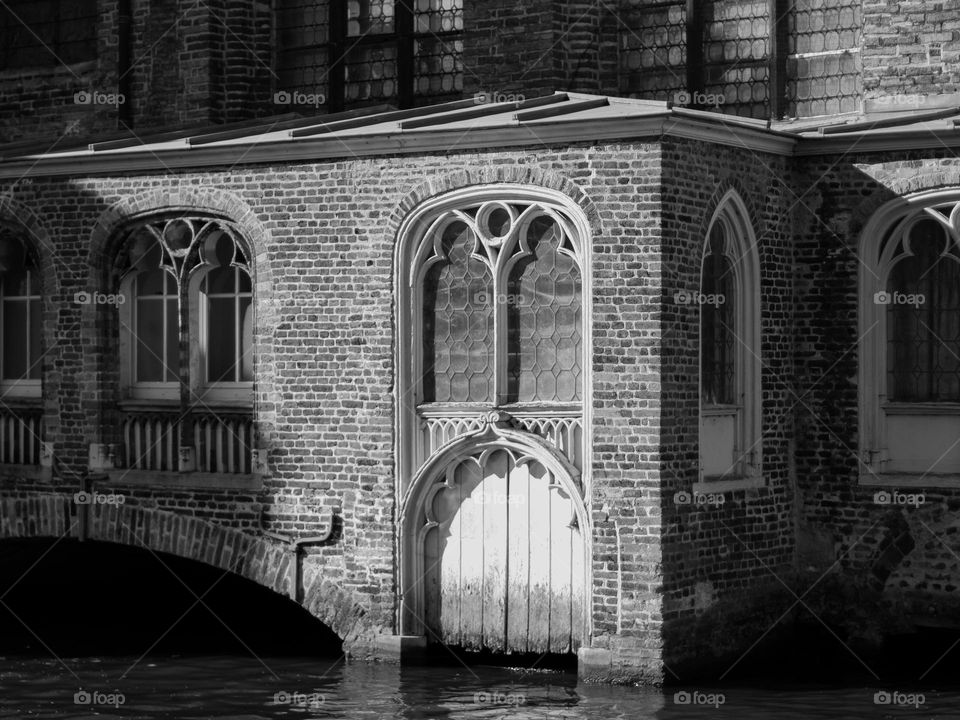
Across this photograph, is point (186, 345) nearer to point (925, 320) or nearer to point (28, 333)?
point (28, 333)

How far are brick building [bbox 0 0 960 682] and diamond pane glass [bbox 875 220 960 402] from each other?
3 cm

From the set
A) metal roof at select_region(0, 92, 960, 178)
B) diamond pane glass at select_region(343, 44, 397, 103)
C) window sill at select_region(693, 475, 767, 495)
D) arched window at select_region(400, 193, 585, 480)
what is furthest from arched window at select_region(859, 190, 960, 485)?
diamond pane glass at select_region(343, 44, 397, 103)

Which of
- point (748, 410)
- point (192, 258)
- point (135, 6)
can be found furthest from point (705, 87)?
point (135, 6)

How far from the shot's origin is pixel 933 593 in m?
15.9

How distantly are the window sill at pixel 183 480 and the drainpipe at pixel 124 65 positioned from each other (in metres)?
5.20

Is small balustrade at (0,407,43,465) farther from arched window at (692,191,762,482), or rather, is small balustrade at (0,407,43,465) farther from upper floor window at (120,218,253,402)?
arched window at (692,191,762,482)

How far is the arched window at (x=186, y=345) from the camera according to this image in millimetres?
17078

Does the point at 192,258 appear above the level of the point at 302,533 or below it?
above

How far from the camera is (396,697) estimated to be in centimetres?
1476

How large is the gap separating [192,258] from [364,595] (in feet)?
11.6

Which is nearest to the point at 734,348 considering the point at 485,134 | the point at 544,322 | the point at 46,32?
the point at 544,322

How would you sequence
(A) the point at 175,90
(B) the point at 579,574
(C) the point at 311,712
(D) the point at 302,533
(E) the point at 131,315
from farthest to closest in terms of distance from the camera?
(A) the point at 175,90 < (E) the point at 131,315 < (D) the point at 302,533 < (B) the point at 579,574 < (C) the point at 311,712

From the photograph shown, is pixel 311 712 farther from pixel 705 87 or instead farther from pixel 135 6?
pixel 135 6

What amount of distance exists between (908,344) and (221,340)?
20.5 ft
